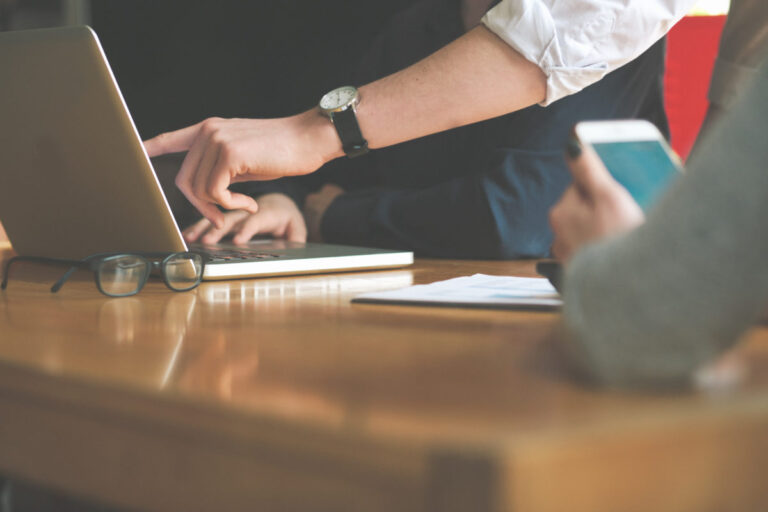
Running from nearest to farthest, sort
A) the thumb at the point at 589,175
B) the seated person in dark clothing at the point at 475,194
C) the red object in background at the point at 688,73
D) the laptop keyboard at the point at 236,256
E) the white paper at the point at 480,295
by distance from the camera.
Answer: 1. the thumb at the point at 589,175
2. the white paper at the point at 480,295
3. the laptop keyboard at the point at 236,256
4. the seated person in dark clothing at the point at 475,194
5. the red object in background at the point at 688,73

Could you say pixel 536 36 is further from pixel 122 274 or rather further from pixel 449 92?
pixel 122 274

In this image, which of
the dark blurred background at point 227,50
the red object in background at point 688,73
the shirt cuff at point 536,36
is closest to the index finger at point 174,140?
the shirt cuff at point 536,36

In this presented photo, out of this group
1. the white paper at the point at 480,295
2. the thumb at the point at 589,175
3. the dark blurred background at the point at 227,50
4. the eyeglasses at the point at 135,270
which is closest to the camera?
the thumb at the point at 589,175

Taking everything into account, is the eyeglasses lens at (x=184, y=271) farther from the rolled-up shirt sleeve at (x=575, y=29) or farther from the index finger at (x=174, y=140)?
the rolled-up shirt sleeve at (x=575, y=29)

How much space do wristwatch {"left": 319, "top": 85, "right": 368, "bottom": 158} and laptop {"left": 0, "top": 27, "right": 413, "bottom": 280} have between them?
14cm

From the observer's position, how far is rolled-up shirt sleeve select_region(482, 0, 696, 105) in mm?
940

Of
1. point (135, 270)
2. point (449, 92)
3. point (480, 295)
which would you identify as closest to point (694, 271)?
point (480, 295)

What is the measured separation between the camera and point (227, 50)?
2873 millimetres

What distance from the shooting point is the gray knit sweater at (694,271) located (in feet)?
1.04

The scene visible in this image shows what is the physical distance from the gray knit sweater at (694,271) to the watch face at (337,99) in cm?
69

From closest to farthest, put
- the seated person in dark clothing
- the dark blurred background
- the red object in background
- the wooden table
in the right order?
the wooden table
the seated person in dark clothing
the red object in background
the dark blurred background

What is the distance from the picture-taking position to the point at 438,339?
1.63 feet

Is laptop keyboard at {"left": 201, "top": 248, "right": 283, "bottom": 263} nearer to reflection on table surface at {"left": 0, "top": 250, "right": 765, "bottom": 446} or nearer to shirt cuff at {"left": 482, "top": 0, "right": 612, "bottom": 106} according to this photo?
reflection on table surface at {"left": 0, "top": 250, "right": 765, "bottom": 446}

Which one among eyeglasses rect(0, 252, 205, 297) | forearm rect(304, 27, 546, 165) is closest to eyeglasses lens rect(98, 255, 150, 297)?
eyeglasses rect(0, 252, 205, 297)
